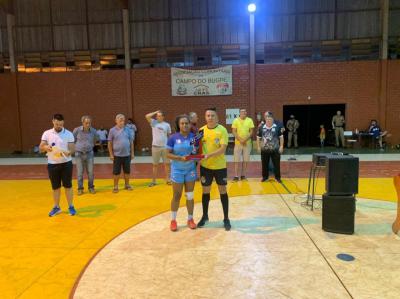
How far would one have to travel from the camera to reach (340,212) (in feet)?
16.1

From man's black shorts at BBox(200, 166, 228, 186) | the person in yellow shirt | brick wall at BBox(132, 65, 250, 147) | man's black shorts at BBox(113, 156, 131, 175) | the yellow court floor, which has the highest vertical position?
brick wall at BBox(132, 65, 250, 147)

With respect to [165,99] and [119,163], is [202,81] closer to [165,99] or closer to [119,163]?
[165,99]

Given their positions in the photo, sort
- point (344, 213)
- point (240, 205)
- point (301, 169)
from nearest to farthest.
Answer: point (344, 213), point (240, 205), point (301, 169)

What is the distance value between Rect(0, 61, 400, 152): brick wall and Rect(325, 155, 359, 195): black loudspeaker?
1282 cm

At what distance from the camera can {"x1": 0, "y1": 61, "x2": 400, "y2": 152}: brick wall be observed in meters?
16.9

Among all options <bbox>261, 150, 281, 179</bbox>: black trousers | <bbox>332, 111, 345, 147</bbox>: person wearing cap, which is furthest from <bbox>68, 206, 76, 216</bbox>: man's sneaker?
<bbox>332, 111, 345, 147</bbox>: person wearing cap

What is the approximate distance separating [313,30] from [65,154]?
1495 cm

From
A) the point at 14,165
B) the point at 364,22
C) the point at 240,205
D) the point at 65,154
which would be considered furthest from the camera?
the point at 364,22

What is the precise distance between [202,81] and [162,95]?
2.22m

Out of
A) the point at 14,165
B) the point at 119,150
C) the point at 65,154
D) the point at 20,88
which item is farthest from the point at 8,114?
the point at 65,154

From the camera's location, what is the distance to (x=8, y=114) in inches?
739

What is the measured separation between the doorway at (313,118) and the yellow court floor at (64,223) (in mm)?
9830

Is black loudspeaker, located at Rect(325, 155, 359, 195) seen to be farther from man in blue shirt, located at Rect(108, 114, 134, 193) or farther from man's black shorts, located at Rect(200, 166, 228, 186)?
man in blue shirt, located at Rect(108, 114, 134, 193)

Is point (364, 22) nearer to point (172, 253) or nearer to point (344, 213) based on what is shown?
point (344, 213)
